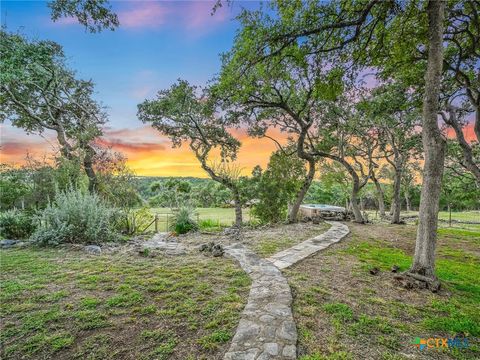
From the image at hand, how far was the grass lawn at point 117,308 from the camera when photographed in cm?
199

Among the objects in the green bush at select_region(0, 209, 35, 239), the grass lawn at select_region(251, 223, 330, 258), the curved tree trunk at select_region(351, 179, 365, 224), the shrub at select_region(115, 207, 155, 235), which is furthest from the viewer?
the curved tree trunk at select_region(351, 179, 365, 224)

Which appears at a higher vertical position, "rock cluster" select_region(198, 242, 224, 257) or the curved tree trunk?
the curved tree trunk

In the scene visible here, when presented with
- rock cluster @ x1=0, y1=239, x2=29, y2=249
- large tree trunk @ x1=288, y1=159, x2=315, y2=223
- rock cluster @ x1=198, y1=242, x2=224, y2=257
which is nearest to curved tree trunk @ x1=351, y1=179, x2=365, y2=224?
large tree trunk @ x1=288, y1=159, x2=315, y2=223

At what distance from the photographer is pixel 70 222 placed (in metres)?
5.80

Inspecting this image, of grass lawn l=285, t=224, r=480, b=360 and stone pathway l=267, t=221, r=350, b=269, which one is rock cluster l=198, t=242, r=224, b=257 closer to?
stone pathway l=267, t=221, r=350, b=269

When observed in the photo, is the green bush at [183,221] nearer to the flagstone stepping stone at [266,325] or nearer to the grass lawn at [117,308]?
the grass lawn at [117,308]

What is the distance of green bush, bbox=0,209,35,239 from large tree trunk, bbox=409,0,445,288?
29.3 feet

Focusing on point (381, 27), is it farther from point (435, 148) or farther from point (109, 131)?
point (109, 131)

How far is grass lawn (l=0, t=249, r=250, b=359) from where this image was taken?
6.54 feet

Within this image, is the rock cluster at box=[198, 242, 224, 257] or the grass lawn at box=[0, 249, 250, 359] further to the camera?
the rock cluster at box=[198, 242, 224, 257]

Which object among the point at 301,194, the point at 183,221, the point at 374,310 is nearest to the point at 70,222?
the point at 183,221

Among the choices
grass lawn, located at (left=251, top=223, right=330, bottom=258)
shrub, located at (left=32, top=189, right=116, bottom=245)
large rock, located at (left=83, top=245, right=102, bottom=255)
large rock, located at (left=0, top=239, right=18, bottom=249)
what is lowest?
large rock, located at (left=0, top=239, right=18, bottom=249)

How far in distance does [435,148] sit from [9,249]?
8.57 metres

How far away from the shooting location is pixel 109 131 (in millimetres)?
11789
